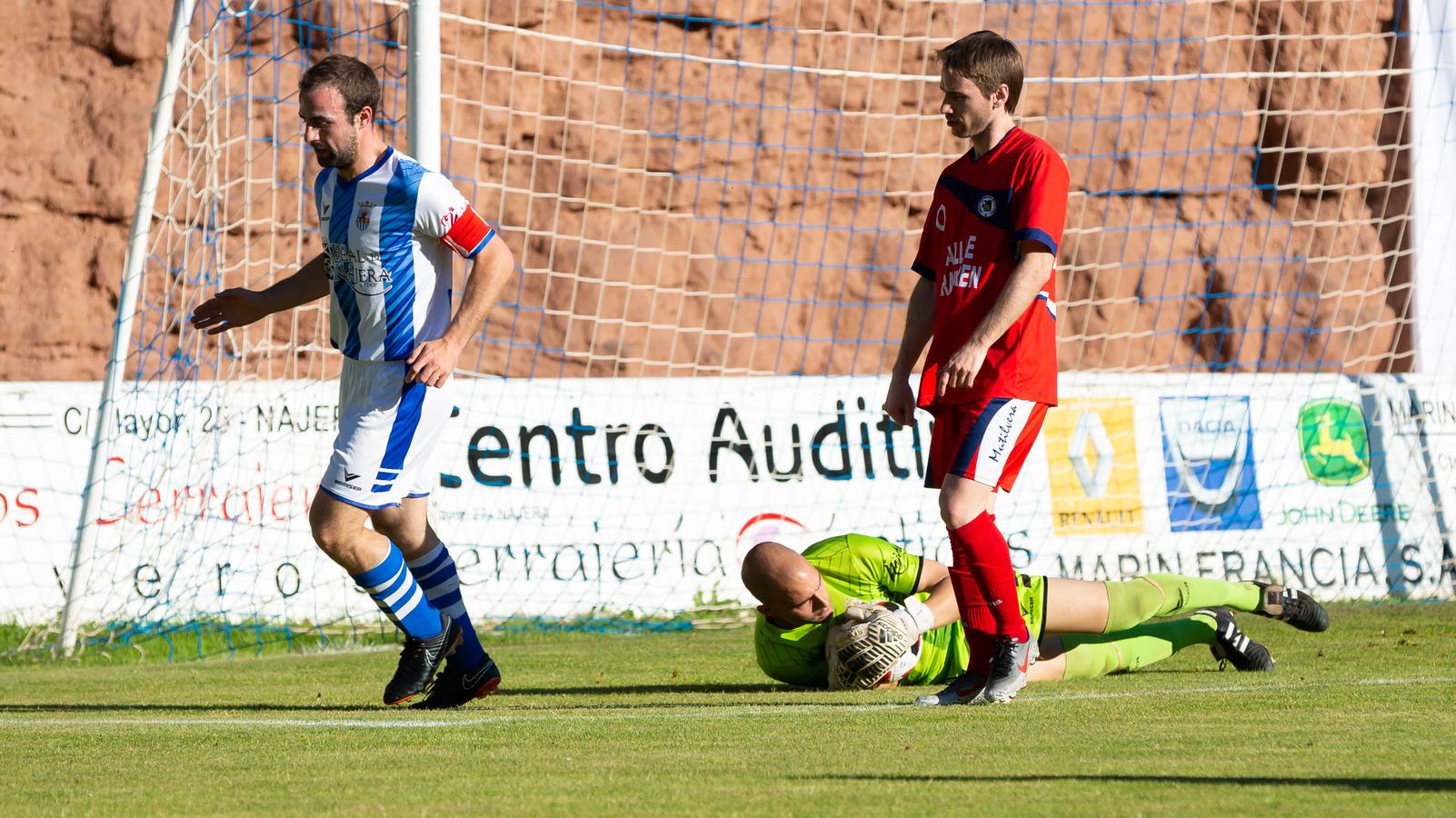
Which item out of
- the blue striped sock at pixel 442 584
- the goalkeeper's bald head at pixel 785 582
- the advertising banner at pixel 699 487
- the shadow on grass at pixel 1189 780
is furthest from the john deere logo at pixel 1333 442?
the shadow on grass at pixel 1189 780

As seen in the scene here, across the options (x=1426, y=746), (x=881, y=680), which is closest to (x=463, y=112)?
(x=881, y=680)

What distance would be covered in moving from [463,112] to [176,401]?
17.5 ft

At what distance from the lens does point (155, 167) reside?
25.0 feet

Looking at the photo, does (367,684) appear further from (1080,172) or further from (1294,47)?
(1294,47)

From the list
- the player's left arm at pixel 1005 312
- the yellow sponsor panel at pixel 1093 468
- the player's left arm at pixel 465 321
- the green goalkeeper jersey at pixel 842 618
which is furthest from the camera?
the yellow sponsor panel at pixel 1093 468

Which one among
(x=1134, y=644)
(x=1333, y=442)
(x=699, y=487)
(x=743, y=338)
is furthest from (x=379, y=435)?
(x=743, y=338)

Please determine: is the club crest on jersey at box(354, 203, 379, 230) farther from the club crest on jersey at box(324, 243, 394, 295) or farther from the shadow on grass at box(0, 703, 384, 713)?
the shadow on grass at box(0, 703, 384, 713)

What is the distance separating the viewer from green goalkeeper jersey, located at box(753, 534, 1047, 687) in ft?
17.7

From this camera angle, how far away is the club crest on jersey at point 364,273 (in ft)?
16.0

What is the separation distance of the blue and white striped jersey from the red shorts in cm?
139

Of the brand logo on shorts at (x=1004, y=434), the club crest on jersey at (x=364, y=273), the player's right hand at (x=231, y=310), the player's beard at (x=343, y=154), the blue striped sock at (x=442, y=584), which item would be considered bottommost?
the blue striped sock at (x=442, y=584)

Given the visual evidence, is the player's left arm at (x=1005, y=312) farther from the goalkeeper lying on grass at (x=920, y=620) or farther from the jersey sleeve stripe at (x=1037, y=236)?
the goalkeeper lying on grass at (x=920, y=620)

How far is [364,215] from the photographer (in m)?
4.88

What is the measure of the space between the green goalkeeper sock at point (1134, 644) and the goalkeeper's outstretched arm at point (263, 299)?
2486 mm
